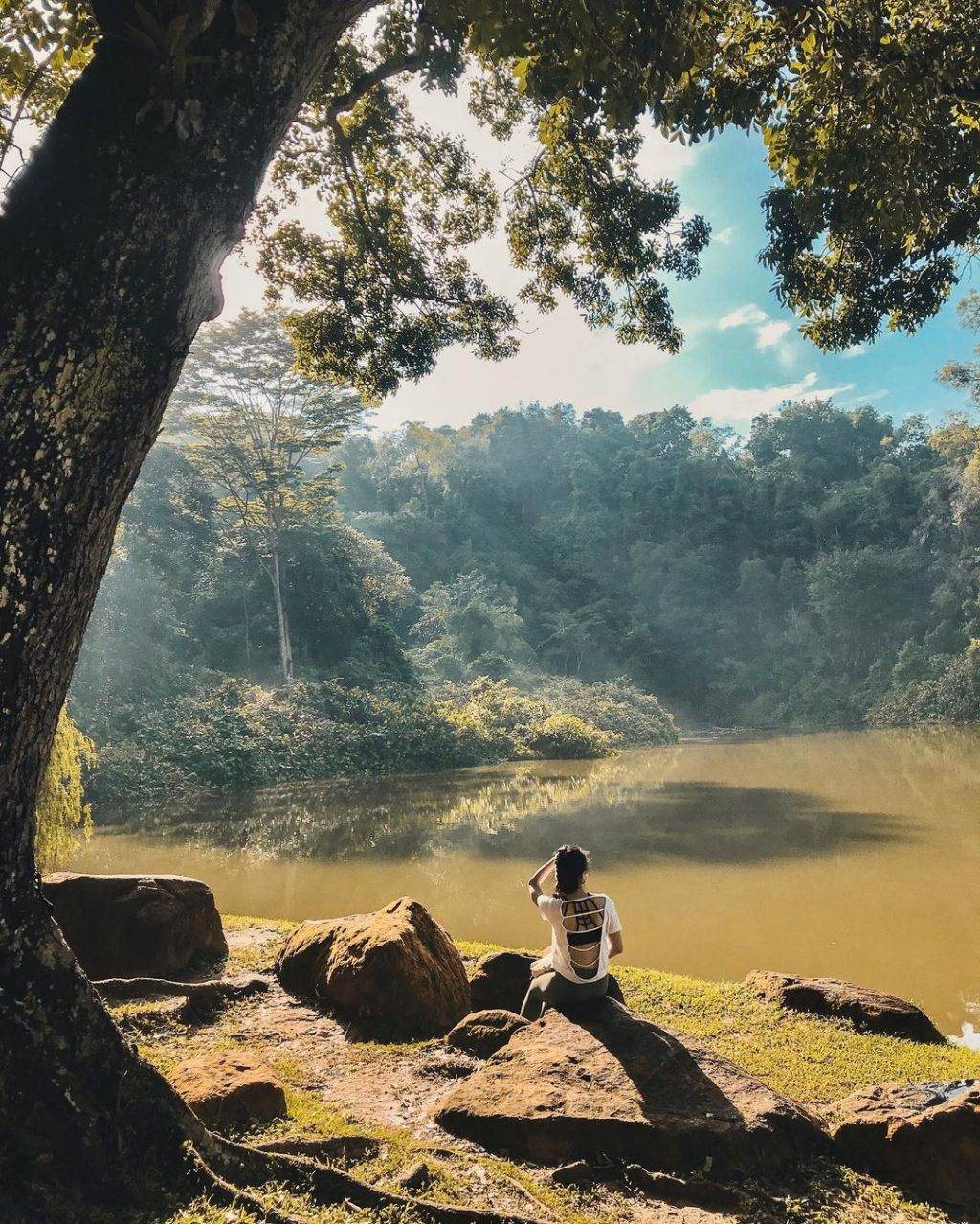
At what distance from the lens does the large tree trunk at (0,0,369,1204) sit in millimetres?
1735

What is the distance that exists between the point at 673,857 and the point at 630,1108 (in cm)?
666

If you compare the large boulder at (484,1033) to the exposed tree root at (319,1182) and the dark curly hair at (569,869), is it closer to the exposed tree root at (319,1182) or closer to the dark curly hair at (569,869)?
the dark curly hair at (569,869)

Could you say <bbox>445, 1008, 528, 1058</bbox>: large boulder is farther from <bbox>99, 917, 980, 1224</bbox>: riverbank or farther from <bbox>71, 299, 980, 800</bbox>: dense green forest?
<bbox>71, 299, 980, 800</bbox>: dense green forest

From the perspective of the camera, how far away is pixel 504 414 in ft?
178

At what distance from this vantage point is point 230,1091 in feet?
9.07

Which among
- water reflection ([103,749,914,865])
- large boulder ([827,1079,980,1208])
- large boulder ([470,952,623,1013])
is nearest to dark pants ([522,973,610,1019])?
large boulder ([470,952,623,1013])

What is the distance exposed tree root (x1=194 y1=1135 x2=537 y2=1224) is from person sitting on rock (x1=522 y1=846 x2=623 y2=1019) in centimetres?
138

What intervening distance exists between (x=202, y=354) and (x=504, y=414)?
1308 inches

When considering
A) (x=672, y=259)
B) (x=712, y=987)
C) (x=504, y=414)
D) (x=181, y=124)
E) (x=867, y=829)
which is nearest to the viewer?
(x=181, y=124)

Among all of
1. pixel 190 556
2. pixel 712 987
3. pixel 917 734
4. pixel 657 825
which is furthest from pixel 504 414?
pixel 712 987

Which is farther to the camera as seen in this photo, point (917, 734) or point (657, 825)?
point (917, 734)

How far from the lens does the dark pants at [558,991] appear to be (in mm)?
3516

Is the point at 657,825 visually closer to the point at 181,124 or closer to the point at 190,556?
the point at 181,124

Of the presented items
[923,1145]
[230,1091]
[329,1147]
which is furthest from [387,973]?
[923,1145]
